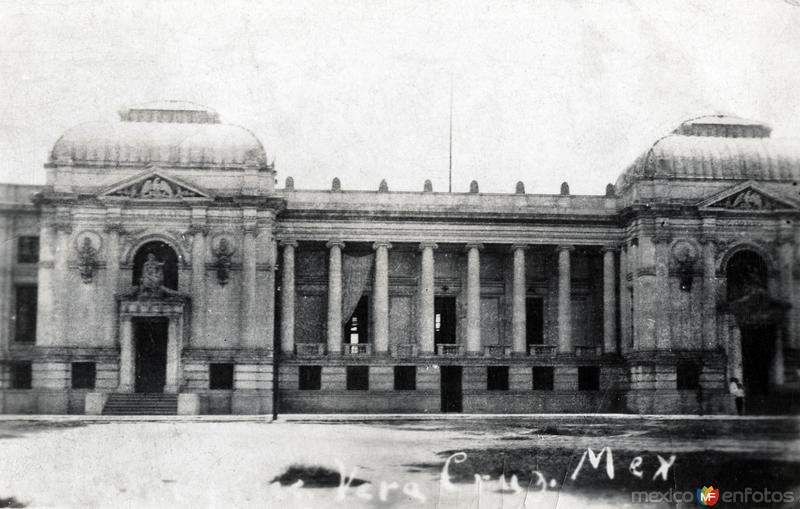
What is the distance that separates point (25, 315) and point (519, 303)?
944 inches

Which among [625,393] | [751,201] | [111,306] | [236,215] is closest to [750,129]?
[751,201]

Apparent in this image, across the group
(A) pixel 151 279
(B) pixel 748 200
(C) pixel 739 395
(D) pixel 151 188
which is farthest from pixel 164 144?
(C) pixel 739 395

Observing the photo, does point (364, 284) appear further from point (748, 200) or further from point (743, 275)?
point (748, 200)

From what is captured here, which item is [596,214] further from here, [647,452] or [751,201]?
[647,452]

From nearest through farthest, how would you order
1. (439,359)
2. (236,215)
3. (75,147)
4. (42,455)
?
(42,455), (75,147), (236,215), (439,359)

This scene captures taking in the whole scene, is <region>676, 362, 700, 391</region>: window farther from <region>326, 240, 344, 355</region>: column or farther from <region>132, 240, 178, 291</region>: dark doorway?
<region>132, 240, 178, 291</region>: dark doorway

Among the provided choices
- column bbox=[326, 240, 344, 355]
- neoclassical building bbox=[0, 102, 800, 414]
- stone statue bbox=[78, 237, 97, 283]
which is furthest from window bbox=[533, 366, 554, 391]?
stone statue bbox=[78, 237, 97, 283]

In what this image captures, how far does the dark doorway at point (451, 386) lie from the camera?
154 feet

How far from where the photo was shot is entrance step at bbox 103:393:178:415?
125 ft

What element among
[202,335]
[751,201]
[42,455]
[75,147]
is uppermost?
[75,147]

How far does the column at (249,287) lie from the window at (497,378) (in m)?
12.4

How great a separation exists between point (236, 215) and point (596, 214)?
60.7 ft

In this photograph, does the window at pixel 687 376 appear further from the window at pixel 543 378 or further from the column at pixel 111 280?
the column at pixel 111 280

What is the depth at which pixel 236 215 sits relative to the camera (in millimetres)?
43188
